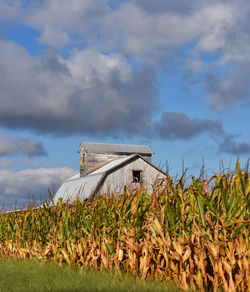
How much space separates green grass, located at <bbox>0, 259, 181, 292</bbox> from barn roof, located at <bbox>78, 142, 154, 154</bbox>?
3632 cm

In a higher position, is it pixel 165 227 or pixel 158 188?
pixel 158 188

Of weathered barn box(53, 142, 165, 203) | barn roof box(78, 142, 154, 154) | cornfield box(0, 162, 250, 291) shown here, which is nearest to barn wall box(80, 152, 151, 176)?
weathered barn box(53, 142, 165, 203)

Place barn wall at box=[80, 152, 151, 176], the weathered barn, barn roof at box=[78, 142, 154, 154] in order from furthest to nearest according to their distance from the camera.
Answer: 1. barn roof at box=[78, 142, 154, 154]
2. barn wall at box=[80, 152, 151, 176]
3. the weathered barn

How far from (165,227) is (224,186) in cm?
151

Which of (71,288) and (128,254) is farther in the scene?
(128,254)

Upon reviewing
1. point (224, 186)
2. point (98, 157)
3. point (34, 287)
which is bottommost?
point (34, 287)

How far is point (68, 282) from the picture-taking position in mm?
7828

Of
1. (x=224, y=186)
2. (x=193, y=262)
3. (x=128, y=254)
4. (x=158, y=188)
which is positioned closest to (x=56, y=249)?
(x=128, y=254)

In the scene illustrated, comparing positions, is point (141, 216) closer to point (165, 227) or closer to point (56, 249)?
point (165, 227)

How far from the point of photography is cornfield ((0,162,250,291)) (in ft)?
23.5

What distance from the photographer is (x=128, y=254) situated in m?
8.87

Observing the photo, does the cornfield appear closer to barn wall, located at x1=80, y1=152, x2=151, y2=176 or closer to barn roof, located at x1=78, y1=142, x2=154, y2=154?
barn wall, located at x1=80, y1=152, x2=151, y2=176

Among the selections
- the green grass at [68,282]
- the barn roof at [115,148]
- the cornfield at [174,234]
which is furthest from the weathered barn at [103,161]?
the green grass at [68,282]

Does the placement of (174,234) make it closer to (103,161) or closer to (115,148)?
(103,161)
